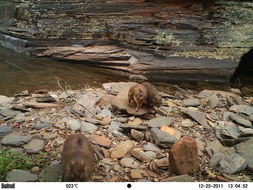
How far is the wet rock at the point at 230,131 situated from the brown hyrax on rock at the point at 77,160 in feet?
7.19

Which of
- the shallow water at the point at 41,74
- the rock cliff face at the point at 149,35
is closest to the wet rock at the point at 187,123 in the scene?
the shallow water at the point at 41,74

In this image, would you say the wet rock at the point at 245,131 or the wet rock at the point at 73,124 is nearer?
the wet rock at the point at 73,124

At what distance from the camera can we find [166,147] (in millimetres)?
3588

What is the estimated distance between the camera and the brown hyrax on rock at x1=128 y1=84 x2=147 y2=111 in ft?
14.1

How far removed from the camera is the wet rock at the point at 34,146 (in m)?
3.28

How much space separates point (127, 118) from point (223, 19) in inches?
188

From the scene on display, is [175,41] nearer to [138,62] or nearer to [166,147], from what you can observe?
[138,62]

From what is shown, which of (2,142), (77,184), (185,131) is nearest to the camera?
(77,184)

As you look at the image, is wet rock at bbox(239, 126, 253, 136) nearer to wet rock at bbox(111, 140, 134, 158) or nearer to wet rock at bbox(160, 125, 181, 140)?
wet rock at bbox(160, 125, 181, 140)

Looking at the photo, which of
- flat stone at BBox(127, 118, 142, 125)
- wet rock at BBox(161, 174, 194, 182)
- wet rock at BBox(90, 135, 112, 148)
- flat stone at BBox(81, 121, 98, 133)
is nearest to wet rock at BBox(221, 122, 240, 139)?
flat stone at BBox(127, 118, 142, 125)

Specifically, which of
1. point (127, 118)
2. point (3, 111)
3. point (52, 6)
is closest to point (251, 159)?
point (127, 118)

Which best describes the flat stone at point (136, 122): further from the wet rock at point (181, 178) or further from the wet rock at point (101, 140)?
the wet rock at point (181, 178)

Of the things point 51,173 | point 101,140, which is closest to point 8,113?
point 101,140

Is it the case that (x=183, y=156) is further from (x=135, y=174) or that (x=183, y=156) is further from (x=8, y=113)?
(x=8, y=113)
